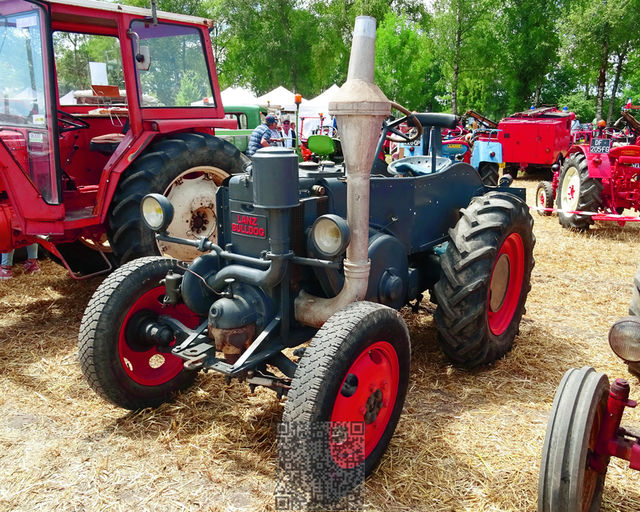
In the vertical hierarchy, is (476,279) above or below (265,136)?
below

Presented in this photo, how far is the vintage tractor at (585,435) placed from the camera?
180 cm

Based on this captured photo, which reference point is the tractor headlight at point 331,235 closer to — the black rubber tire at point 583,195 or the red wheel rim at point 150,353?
the red wheel rim at point 150,353

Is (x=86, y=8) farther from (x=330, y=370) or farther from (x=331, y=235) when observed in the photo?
(x=330, y=370)

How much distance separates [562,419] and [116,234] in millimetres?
3426

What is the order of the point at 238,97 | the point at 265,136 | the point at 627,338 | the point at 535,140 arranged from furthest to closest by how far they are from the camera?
the point at 238,97 → the point at 535,140 → the point at 265,136 → the point at 627,338

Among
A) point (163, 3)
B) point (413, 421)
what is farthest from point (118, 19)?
point (163, 3)

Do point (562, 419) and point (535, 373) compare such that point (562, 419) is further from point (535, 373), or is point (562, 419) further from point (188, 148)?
point (188, 148)

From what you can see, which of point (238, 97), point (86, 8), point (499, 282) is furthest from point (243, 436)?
point (238, 97)

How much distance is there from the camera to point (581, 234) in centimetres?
736

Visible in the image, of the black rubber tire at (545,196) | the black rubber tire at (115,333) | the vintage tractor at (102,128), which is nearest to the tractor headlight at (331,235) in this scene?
the black rubber tire at (115,333)

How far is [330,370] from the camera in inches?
84.5

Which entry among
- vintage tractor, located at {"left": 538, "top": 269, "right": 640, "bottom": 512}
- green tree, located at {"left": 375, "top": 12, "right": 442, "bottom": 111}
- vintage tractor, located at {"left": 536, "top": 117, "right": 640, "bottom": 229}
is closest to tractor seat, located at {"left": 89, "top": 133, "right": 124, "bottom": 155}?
vintage tractor, located at {"left": 538, "top": 269, "right": 640, "bottom": 512}

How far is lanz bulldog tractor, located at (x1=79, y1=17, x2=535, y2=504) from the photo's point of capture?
2.31 metres

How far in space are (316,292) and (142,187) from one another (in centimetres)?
200
